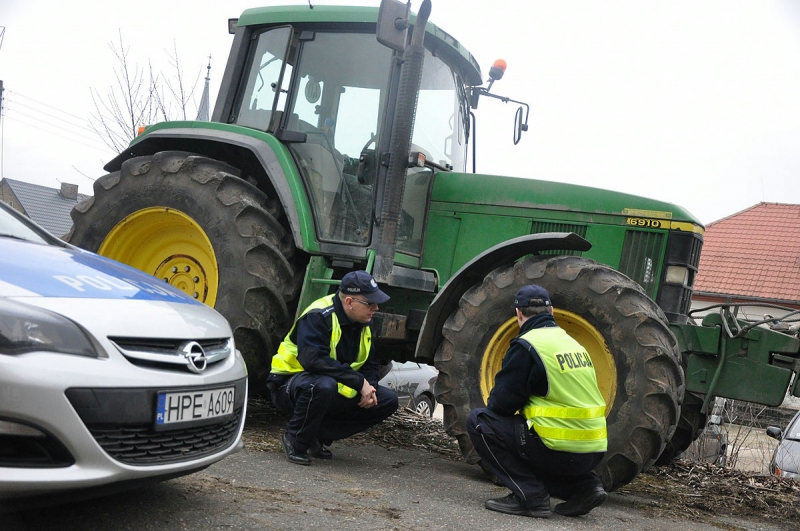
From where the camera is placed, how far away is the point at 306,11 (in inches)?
→ 236

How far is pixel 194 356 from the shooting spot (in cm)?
315

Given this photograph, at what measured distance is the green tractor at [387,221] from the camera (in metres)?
4.95

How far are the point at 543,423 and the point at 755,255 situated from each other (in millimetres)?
22445

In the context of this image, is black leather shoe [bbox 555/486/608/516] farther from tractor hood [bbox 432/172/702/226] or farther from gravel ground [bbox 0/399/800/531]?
tractor hood [bbox 432/172/702/226]

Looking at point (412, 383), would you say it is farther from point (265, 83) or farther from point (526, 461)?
point (526, 461)

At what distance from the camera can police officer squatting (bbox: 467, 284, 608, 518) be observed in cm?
411

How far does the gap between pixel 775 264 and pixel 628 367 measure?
21204mm

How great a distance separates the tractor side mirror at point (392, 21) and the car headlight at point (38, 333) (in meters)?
2.89

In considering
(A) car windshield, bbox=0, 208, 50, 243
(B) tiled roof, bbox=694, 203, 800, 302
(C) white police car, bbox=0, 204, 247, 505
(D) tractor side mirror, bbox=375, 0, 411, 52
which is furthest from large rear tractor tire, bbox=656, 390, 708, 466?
(B) tiled roof, bbox=694, 203, 800, 302

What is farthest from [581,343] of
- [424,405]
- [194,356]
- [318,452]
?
[424,405]

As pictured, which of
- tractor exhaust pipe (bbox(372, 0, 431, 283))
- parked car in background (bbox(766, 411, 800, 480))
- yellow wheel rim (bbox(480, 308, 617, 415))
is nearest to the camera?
yellow wheel rim (bbox(480, 308, 617, 415))

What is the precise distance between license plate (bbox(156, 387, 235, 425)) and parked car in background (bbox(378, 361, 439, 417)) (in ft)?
24.6

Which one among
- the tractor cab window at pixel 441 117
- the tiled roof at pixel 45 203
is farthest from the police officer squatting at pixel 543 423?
the tiled roof at pixel 45 203

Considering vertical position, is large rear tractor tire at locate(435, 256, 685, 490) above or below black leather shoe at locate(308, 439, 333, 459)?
above
